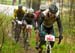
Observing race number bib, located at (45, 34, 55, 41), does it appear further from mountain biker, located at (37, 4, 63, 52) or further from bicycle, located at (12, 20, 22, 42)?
bicycle, located at (12, 20, 22, 42)

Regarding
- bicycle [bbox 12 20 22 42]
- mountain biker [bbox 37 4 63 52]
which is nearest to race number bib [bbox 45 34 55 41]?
mountain biker [bbox 37 4 63 52]

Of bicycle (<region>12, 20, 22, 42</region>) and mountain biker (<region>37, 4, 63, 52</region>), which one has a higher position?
mountain biker (<region>37, 4, 63, 52</region>)

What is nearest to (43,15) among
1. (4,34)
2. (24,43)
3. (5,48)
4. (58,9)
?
(58,9)

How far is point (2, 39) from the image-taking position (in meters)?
9.97

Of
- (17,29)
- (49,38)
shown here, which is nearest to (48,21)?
(49,38)

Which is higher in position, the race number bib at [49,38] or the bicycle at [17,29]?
the race number bib at [49,38]

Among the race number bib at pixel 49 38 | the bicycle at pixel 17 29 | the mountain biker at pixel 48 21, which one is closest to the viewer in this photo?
the race number bib at pixel 49 38

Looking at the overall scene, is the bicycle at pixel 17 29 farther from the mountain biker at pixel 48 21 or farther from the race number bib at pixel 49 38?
the race number bib at pixel 49 38

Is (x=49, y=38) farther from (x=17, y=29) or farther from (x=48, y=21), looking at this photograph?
(x=17, y=29)

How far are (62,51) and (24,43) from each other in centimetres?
302

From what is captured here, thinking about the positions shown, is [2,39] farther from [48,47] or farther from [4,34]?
[48,47]

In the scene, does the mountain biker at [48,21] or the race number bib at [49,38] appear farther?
the mountain biker at [48,21]

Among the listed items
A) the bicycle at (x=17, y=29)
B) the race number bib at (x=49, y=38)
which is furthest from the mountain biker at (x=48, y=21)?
the bicycle at (x=17, y=29)

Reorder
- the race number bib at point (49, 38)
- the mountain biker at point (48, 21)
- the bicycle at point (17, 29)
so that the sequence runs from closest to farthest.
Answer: the race number bib at point (49, 38) < the mountain biker at point (48, 21) < the bicycle at point (17, 29)
